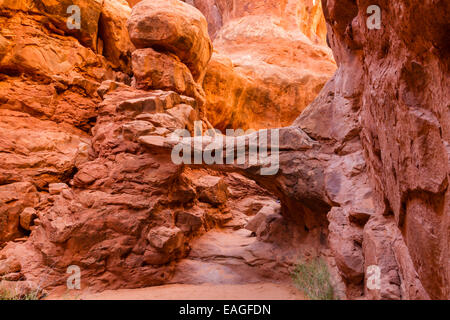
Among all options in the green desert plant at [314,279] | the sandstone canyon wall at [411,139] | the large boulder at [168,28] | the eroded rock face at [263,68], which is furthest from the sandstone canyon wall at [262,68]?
the sandstone canyon wall at [411,139]

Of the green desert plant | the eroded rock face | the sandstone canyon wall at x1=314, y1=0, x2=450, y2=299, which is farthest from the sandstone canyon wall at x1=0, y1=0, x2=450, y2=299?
the eroded rock face

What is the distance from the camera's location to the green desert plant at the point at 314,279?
13.0 ft

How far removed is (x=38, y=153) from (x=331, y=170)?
19.0 ft

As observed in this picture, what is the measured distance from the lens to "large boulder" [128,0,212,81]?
7566 mm

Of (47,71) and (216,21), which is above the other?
(216,21)

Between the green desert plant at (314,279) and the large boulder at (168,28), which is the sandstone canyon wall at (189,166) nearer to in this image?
the large boulder at (168,28)

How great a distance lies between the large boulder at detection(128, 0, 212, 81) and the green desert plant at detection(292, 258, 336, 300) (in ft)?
21.0

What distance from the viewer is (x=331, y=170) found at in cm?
455

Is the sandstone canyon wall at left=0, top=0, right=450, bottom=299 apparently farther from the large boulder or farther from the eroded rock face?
the eroded rock face

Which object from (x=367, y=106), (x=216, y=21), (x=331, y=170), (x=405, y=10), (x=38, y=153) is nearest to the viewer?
(x=405, y=10)

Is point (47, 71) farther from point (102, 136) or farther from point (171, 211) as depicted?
point (171, 211)

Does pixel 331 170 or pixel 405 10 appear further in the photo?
pixel 331 170

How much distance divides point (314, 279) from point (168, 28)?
693cm

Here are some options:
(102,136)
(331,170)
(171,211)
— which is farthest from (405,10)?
(102,136)
